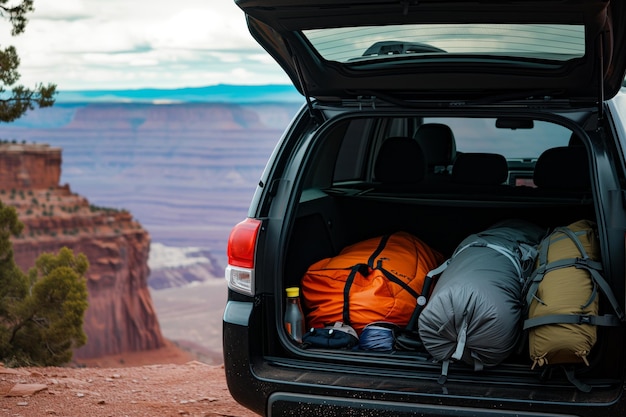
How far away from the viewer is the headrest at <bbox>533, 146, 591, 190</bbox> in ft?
13.2

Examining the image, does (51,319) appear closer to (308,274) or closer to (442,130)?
(442,130)

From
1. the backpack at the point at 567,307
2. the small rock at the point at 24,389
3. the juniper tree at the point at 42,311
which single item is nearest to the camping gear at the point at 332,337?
the backpack at the point at 567,307

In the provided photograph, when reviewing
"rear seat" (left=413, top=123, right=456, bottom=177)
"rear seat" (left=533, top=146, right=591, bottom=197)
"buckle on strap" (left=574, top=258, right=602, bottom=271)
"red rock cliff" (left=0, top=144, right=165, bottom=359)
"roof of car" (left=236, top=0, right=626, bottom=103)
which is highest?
"roof of car" (left=236, top=0, right=626, bottom=103)

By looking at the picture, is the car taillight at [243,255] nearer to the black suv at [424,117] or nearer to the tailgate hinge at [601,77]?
the black suv at [424,117]

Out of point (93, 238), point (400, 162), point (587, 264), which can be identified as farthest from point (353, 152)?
point (93, 238)

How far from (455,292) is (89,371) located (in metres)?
4.35

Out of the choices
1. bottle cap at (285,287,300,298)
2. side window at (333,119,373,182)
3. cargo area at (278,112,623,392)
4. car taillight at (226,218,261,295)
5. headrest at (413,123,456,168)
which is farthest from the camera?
headrest at (413,123,456,168)

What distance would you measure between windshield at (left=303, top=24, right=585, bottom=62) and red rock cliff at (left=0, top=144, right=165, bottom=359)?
49370 millimetres

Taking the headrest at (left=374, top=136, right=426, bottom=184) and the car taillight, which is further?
the headrest at (left=374, top=136, right=426, bottom=184)

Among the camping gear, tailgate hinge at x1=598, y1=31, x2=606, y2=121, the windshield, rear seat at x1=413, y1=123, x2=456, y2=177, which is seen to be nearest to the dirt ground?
the camping gear

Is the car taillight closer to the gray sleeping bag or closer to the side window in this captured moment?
the gray sleeping bag

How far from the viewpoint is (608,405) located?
9.46ft

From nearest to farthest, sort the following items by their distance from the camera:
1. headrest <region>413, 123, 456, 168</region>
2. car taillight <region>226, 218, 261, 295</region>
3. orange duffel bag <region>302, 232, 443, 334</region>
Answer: car taillight <region>226, 218, 261, 295</region> < orange duffel bag <region>302, 232, 443, 334</region> < headrest <region>413, 123, 456, 168</region>

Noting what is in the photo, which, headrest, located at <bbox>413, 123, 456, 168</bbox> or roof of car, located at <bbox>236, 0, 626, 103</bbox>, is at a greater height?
roof of car, located at <bbox>236, 0, 626, 103</bbox>
